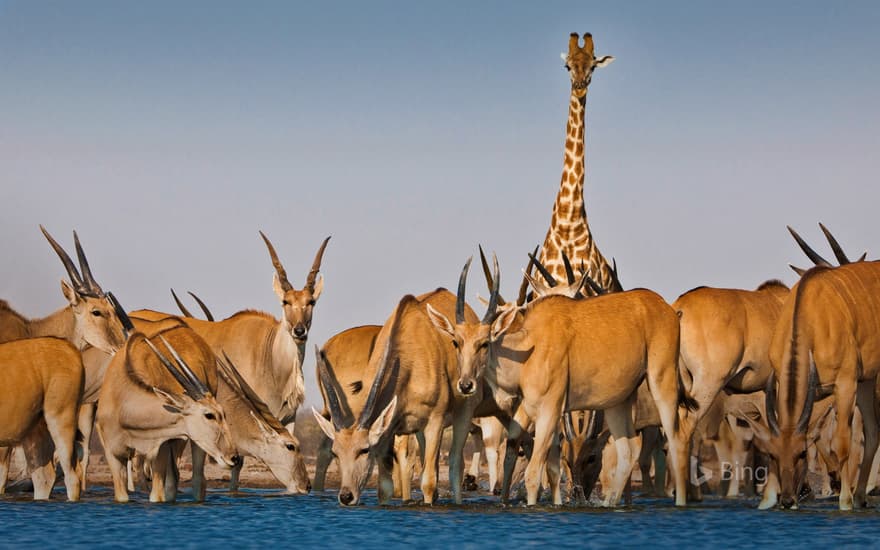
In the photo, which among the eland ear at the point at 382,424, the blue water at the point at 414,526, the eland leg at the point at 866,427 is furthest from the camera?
the eland leg at the point at 866,427

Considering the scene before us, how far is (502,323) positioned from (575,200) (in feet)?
39.2

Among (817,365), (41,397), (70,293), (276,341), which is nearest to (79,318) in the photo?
(70,293)

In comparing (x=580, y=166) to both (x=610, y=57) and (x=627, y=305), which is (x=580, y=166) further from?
(x=627, y=305)

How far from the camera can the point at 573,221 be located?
2798 cm

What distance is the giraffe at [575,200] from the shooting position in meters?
27.4

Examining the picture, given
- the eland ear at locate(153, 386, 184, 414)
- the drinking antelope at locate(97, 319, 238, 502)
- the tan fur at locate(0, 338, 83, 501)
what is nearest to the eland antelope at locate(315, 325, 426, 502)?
the drinking antelope at locate(97, 319, 238, 502)

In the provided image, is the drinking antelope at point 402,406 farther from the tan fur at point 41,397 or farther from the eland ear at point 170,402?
the tan fur at point 41,397

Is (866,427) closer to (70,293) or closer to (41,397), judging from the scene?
(41,397)

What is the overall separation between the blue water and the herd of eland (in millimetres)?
540

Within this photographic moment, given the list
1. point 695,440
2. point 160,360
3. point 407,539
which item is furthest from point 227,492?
point 407,539

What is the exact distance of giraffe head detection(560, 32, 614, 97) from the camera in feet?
93.0

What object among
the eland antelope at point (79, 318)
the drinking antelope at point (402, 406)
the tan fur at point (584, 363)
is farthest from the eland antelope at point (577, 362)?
the eland antelope at point (79, 318)

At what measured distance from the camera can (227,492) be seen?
69.7 ft

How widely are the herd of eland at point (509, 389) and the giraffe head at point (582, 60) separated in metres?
9.74
